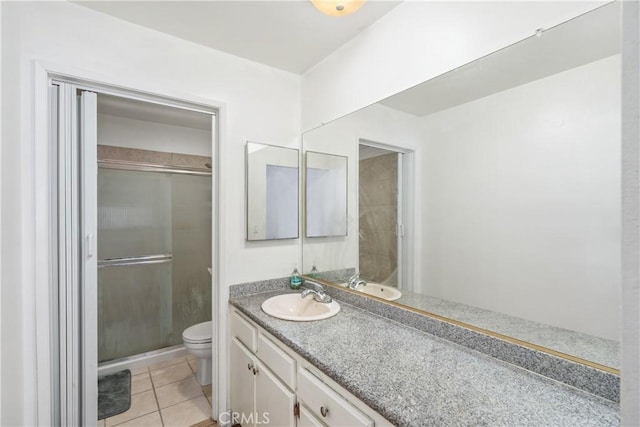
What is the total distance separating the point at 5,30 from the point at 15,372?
4.59ft

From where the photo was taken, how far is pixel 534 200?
106cm

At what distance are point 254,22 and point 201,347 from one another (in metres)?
2.18

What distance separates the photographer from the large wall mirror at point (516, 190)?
907 mm

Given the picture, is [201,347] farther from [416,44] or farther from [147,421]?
[416,44]

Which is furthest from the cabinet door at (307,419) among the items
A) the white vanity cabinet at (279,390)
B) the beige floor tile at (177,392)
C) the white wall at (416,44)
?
the white wall at (416,44)

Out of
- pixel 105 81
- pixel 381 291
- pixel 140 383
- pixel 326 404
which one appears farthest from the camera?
pixel 140 383

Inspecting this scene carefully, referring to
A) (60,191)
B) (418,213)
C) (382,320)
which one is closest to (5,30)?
(60,191)

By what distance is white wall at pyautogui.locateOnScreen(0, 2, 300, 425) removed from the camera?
1191mm

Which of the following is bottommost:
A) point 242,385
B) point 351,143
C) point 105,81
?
point 242,385

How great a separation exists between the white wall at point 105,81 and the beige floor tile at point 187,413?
1.25 feet

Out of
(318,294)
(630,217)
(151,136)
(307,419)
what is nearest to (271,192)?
(318,294)

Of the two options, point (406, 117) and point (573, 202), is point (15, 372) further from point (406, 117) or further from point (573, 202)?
point (573, 202)

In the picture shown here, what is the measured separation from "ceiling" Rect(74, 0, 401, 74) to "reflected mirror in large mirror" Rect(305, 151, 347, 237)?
70 centimetres

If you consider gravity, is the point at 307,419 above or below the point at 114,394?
above
